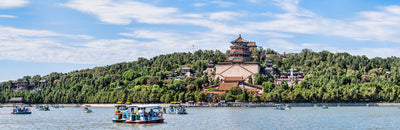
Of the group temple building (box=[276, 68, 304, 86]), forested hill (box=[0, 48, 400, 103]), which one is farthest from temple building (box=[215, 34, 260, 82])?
temple building (box=[276, 68, 304, 86])

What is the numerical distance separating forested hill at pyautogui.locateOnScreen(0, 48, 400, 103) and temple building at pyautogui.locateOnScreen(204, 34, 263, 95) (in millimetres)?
3088

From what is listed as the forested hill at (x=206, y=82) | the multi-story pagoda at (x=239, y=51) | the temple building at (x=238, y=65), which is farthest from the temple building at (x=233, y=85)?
the multi-story pagoda at (x=239, y=51)

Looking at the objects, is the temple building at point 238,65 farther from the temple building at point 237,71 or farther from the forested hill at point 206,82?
the forested hill at point 206,82

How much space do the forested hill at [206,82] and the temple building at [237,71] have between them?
122 inches

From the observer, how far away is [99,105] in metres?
113

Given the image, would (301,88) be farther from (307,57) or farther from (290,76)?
(307,57)

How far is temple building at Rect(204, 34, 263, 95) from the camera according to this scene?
112 m

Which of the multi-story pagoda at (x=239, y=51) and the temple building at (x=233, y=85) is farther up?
the multi-story pagoda at (x=239, y=51)

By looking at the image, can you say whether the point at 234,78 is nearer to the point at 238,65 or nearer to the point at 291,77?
the point at 238,65

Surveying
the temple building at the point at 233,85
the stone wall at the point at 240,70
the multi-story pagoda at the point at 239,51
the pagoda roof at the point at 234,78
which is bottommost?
the temple building at the point at 233,85

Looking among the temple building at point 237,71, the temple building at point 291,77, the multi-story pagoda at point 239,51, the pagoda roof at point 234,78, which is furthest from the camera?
the multi-story pagoda at point 239,51

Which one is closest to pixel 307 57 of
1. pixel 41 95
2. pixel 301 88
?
pixel 301 88

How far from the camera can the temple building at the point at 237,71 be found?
112 metres

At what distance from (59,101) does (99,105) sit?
15.7 metres
